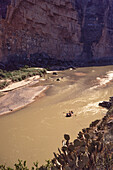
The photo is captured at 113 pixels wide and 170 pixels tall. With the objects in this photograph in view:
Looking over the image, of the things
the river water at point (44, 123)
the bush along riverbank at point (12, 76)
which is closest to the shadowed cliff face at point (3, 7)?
Answer: the bush along riverbank at point (12, 76)

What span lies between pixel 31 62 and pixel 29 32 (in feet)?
19.9

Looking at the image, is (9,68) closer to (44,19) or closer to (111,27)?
(44,19)

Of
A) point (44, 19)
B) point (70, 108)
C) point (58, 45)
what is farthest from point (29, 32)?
point (70, 108)

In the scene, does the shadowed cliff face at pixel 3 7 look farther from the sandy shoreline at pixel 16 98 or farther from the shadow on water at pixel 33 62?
the sandy shoreline at pixel 16 98

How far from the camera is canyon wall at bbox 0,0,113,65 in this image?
25875 mm

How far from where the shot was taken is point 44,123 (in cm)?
945

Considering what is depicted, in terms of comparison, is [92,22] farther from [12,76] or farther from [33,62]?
[12,76]

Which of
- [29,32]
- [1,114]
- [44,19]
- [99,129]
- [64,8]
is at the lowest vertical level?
[1,114]

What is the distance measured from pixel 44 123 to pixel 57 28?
101ft

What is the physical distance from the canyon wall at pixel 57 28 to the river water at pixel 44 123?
52.0 feet

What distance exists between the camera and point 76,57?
4103 centimetres

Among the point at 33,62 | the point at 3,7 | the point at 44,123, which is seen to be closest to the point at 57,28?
the point at 33,62

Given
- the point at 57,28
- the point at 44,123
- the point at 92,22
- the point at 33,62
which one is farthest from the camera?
the point at 92,22

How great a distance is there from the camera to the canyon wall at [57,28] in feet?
84.9
